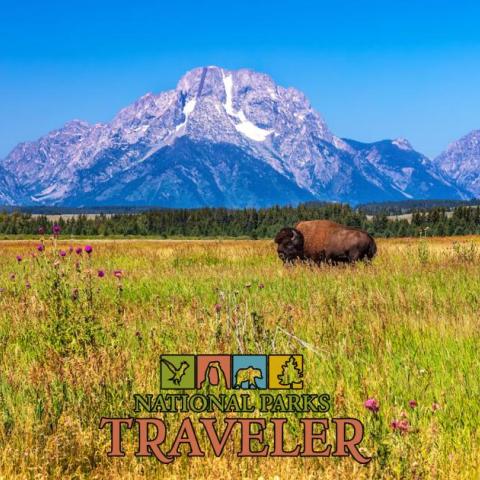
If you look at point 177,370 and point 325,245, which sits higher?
point 325,245

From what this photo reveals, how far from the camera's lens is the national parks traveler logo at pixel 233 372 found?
528cm

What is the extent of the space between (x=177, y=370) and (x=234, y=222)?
17477 centimetres

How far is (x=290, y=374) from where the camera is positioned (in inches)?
222

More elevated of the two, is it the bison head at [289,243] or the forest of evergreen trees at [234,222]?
the forest of evergreen trees at [234,222]

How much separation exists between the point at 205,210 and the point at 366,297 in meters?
181

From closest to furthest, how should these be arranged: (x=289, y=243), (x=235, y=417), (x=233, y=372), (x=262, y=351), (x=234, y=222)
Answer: (x=235, y=417) < (x=233, y=372) < (x=262, y=351) < (x=289, y=243) < (x=234, y=222)

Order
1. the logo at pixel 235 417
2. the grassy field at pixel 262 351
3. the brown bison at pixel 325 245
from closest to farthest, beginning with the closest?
1. the grassy field at pixel 262 351
2. the logo at pixel 235 417
3. the brown bison at pixel 325 245

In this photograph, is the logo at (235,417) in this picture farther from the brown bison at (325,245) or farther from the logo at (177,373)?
the brown bison at (325,245)

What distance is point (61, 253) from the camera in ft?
29.5

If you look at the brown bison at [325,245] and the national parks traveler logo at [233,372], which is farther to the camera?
the brown bison at [325,245]

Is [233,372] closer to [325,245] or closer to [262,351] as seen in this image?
[262,351]

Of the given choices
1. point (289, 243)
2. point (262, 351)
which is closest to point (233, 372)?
point (262, 351)

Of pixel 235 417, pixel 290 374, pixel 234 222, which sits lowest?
pixel 235 417

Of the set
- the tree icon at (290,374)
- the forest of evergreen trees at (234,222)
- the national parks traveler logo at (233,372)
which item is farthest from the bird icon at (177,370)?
the forest of evergreen trees at (234,222)
